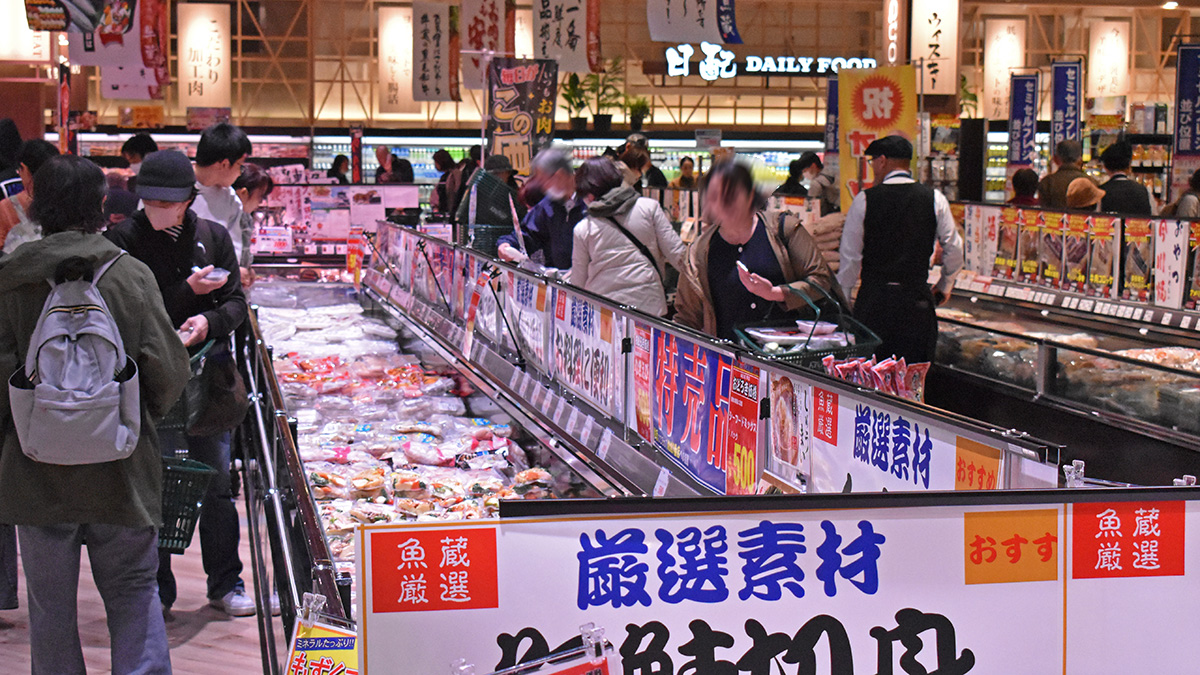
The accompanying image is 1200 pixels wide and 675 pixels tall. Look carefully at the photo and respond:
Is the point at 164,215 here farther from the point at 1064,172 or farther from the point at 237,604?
the point at 1064,172

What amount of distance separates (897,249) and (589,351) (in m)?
1.42

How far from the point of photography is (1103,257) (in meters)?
6.76

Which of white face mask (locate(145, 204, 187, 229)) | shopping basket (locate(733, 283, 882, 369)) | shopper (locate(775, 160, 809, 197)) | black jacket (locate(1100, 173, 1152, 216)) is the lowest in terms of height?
shopping basket (locate(733, 283, 882, 369))

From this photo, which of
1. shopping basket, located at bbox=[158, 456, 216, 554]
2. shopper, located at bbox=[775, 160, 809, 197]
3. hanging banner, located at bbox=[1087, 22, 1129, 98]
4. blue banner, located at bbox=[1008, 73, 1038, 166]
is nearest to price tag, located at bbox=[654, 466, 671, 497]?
shopping basket, located at bbox=[158, 456, 216, 554]

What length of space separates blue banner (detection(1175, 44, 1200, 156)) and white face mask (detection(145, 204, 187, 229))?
7462 mm

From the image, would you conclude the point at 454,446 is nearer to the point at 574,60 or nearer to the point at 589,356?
the point at 589,356

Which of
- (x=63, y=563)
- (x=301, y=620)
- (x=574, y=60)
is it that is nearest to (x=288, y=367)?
(x=63, y=563)

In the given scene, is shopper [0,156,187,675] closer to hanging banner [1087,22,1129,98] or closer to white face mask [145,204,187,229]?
white face mask [145,204,187,229]

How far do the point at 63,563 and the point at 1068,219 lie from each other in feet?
19.0

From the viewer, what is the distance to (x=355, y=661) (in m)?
1.68

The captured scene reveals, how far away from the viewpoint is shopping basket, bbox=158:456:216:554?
10.9 feet

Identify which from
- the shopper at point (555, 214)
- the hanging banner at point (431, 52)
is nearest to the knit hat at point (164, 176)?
the shopper at point (555, 214)

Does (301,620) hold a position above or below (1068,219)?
below

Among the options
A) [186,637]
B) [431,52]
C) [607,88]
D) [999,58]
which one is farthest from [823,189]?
[999,58]
